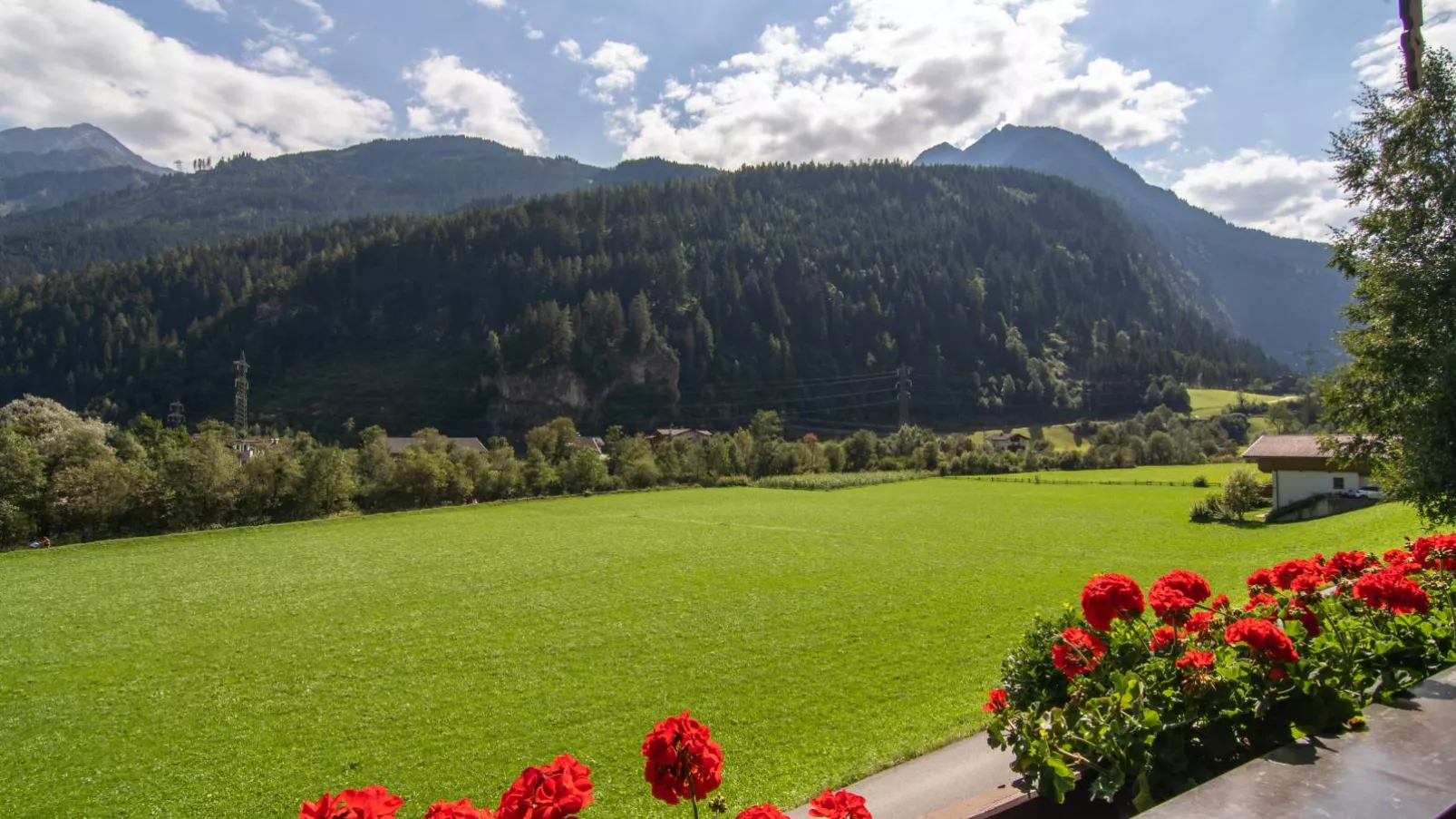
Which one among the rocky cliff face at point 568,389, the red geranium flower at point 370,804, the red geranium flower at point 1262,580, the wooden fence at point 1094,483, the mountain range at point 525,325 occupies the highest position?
the mountain range at point 525,325

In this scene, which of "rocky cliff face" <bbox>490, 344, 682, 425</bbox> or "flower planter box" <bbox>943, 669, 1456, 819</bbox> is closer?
"flower planter box" <bbox>943, 669, 1456, 819</bbox>

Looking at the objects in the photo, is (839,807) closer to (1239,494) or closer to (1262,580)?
(1262,580)

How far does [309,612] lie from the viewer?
22953 mm

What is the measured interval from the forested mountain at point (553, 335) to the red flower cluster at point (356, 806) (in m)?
143

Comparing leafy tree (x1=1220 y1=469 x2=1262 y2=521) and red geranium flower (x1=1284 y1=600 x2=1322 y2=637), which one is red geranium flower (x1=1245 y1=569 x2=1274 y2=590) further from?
leafy tree (x1=1220 y1=469 x2=1262 y2=521)

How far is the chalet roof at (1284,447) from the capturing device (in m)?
44.8

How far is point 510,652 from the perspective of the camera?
17.7 meters

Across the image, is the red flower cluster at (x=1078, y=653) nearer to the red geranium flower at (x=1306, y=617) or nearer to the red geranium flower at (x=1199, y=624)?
the red geranium flower at (x=1199, y=624)

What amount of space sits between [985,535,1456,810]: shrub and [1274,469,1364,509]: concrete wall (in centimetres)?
4796

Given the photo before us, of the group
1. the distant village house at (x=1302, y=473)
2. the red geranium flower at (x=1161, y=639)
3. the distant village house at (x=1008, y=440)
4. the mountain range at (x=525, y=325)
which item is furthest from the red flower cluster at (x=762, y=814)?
the mountain range at (x=525, y=325)

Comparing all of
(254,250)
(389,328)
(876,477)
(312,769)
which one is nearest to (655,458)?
(876,477)

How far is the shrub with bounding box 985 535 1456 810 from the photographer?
159 inches

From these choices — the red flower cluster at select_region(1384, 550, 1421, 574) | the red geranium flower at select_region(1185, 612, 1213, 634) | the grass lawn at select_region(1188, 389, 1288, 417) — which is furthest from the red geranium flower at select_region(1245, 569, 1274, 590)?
the grass lawn at select_region(1188, 389, 1288, 417)

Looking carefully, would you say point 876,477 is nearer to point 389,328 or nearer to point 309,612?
point 309,612
